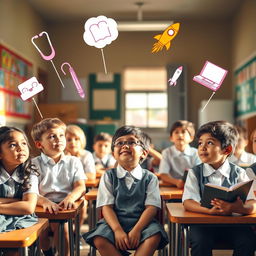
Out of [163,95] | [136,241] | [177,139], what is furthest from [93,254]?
[163,95]

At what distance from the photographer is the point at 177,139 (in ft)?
12.3

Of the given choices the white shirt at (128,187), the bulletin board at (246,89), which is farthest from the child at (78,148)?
the bulletin board at (246,89)

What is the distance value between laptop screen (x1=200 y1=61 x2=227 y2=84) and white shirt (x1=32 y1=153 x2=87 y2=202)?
3.09 ft

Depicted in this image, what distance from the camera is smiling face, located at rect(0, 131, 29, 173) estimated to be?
2.07 m

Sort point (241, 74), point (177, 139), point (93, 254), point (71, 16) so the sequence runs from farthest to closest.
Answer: point (71, 16)
point (241, 74)
point (177, 139)
point (93, 254)

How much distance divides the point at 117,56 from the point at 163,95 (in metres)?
1.12

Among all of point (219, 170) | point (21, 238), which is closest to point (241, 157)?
point (219, 170)

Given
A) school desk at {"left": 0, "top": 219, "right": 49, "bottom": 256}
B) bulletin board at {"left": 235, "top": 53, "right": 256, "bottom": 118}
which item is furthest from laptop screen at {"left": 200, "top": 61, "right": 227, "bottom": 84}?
bulletin board at {"left": 235, "top": 53, "right": 256, "bottom": 118}

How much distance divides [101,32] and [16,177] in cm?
102

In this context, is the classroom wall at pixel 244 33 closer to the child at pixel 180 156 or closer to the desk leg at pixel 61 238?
the child at pixel 180 156

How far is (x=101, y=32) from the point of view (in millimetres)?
2629

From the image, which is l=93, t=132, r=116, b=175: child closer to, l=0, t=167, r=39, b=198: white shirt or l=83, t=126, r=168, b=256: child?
l=83, t=126, r=168, b=256: child

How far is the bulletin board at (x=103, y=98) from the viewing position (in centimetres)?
837

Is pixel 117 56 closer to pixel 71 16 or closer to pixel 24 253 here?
pixel 71 16
